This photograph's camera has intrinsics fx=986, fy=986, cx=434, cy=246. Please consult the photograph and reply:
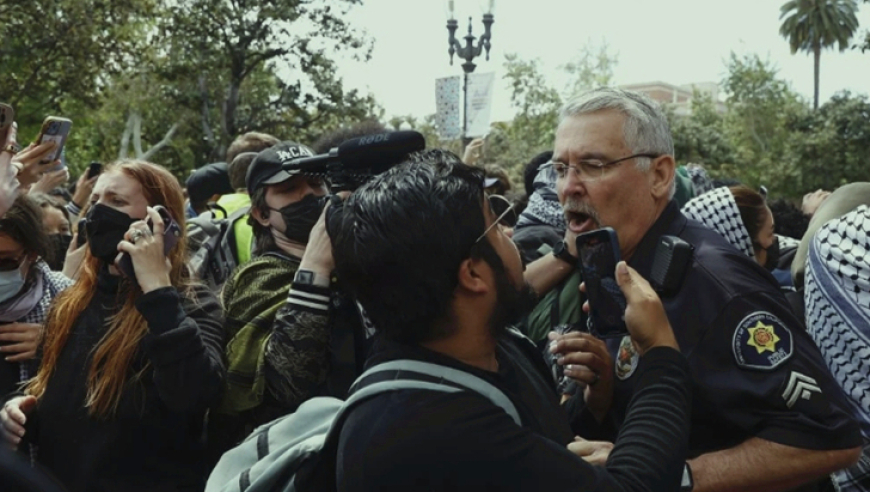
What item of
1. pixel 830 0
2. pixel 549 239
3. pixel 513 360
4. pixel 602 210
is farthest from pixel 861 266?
pixel 830 0

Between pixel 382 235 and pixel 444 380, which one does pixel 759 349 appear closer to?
pixel 444 380

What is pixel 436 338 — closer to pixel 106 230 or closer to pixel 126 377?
pixel 126 377

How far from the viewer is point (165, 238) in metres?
3.44

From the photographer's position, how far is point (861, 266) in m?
2.67

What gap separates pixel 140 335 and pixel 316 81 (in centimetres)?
2331

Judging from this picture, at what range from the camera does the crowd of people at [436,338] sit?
79.4 inches

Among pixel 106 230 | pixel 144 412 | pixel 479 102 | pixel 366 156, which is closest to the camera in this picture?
pixel 366 156

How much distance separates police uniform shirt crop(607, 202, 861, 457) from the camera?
7.84 feet

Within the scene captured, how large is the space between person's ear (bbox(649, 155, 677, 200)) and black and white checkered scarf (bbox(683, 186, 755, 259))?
2.44 ft

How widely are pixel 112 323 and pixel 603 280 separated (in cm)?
180

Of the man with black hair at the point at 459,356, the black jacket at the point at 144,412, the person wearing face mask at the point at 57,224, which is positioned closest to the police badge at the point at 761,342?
the man with black hair at the point at 459,356

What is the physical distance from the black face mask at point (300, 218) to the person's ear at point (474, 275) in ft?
5.17

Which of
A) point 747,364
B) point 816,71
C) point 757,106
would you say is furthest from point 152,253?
point 816,71

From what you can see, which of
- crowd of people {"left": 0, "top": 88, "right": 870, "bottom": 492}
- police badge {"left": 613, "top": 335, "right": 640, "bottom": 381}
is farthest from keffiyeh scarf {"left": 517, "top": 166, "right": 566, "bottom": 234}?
police badge {"left": 613, "top": 335, "right": 640, "bottom": 381}
